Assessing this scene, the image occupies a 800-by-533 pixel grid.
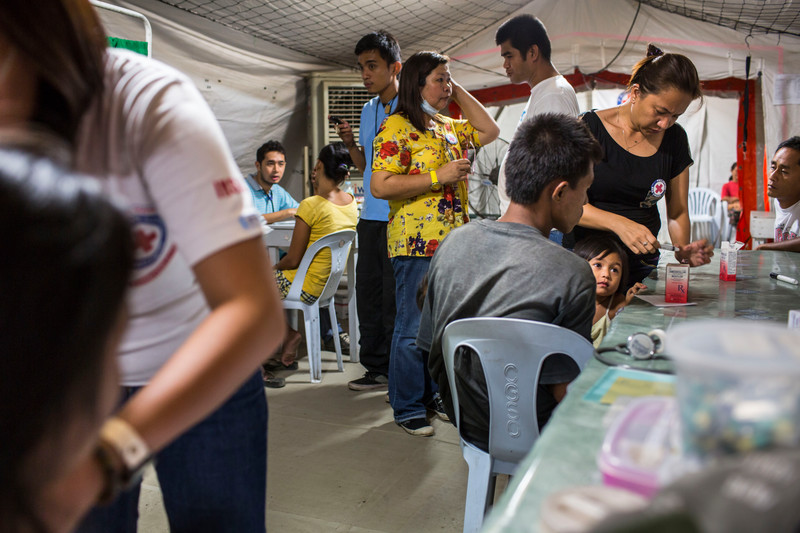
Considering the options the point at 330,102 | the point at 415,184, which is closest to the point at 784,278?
the point at 415,184

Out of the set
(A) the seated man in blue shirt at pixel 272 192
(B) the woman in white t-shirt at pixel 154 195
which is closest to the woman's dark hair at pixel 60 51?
(B) the woman in white t-shirt at pixel 154 195

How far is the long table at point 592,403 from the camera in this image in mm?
650

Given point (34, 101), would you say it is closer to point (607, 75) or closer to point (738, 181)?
point (607, 75)

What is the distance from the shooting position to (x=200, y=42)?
4.65m

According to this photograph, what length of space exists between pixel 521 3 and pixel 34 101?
5777 mm

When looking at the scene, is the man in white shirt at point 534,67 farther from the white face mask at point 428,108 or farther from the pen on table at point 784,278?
the pen on table at point 784,278

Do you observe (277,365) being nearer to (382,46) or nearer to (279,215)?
(279,215)

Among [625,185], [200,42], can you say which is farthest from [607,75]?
[625,185]

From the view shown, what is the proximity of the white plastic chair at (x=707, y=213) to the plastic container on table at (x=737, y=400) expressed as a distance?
672 centimetres

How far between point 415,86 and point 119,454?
2.26m

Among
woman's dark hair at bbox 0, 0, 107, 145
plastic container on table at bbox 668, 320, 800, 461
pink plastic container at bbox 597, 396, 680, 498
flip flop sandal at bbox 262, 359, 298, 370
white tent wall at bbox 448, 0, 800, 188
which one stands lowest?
flip flop sandal at bbox 262, 359, 298, 370

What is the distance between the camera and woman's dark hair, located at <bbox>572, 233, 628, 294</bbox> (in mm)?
2275

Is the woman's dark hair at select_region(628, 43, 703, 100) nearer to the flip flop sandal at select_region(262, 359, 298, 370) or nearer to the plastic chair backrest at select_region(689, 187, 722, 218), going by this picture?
the flip flop sandal at select_region(262, 359, 298, 370)

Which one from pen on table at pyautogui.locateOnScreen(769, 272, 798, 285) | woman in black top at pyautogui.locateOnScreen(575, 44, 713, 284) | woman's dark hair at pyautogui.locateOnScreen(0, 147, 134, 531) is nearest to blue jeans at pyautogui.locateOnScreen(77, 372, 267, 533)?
woman's dark hair at pyautogui.locateOnScreen(0, 147, 134, 531)
